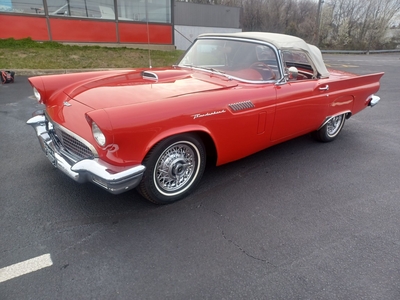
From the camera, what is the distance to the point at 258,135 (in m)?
3.26

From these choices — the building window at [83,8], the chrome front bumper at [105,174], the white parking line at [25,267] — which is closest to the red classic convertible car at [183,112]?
the chrome front bumper at [105,174]

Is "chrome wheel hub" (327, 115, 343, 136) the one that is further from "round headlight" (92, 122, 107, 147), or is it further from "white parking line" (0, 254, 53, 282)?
"white parking line" (0, 254, 53, 282)

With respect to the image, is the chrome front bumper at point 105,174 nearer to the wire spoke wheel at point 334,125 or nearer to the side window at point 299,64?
the side window at point 299,64

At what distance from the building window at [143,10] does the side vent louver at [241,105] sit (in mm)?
12013

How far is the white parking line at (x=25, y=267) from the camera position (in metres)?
1.96

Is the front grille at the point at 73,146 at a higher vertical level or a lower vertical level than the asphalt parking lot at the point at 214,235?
higher

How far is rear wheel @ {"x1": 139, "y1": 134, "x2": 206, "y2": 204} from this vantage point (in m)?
2.57

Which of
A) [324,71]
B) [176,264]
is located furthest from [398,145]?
[176,264]

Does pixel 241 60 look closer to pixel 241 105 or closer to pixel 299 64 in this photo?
pixel 241 105

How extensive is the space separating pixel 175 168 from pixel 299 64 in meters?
3.04

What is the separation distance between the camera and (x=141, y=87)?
115 inches

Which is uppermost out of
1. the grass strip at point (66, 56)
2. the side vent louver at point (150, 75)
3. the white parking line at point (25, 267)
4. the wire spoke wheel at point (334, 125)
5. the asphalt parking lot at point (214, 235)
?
the side vent louver at point (150, 75)

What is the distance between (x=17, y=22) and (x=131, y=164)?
40.5 feet

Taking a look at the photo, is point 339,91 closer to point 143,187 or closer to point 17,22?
point 143,187
